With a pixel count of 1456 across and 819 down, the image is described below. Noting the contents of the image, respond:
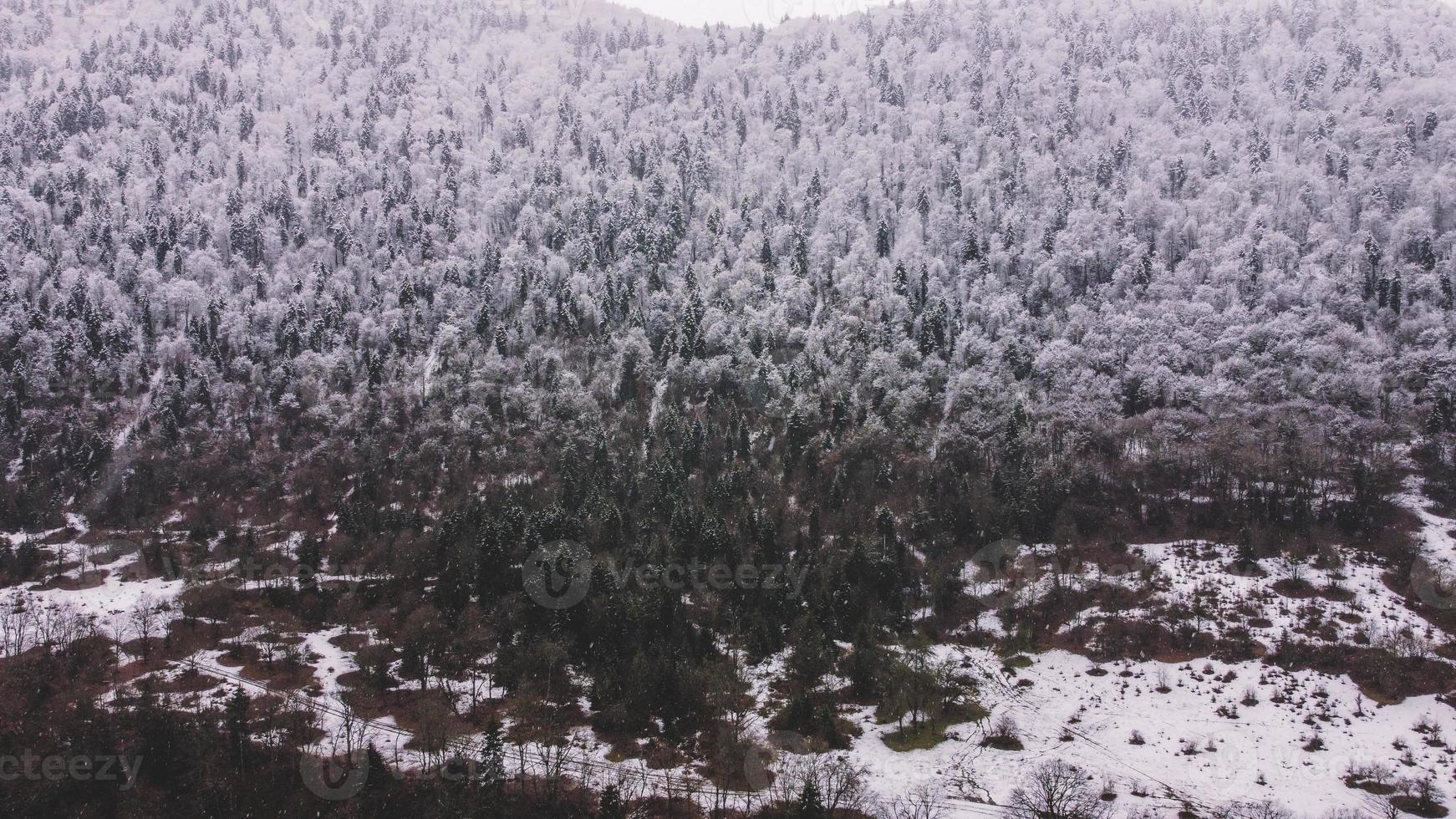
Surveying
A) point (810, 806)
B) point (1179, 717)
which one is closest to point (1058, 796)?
point (810, 806)

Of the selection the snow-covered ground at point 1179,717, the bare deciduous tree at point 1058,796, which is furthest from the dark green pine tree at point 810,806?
the bare deciduous tree at point 1058,796

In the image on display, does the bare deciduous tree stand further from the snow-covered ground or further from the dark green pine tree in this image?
the dark green pine tree

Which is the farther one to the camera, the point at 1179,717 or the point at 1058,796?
the point at 1179,717

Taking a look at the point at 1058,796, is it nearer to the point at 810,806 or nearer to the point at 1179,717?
the point at 810,806

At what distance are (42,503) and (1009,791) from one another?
20388cm

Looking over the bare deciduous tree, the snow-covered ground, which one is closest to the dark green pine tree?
the snow-covered ground

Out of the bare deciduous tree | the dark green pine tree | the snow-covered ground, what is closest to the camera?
the dark green pine tree

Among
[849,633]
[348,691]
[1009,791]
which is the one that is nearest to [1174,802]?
[1009,791]

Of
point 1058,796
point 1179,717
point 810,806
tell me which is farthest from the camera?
point 1179,717

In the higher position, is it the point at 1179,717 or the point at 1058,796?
the point at 1058,796

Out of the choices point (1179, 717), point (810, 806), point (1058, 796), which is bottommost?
point (1179, 717)

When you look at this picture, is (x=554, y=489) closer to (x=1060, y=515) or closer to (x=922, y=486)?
(x=922, y=486)

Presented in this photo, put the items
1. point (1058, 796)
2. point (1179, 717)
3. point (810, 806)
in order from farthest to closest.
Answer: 1. point (1179, 717)
2. point (1058, 796)
3. point (810, 806)

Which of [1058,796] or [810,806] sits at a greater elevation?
[810,806]
